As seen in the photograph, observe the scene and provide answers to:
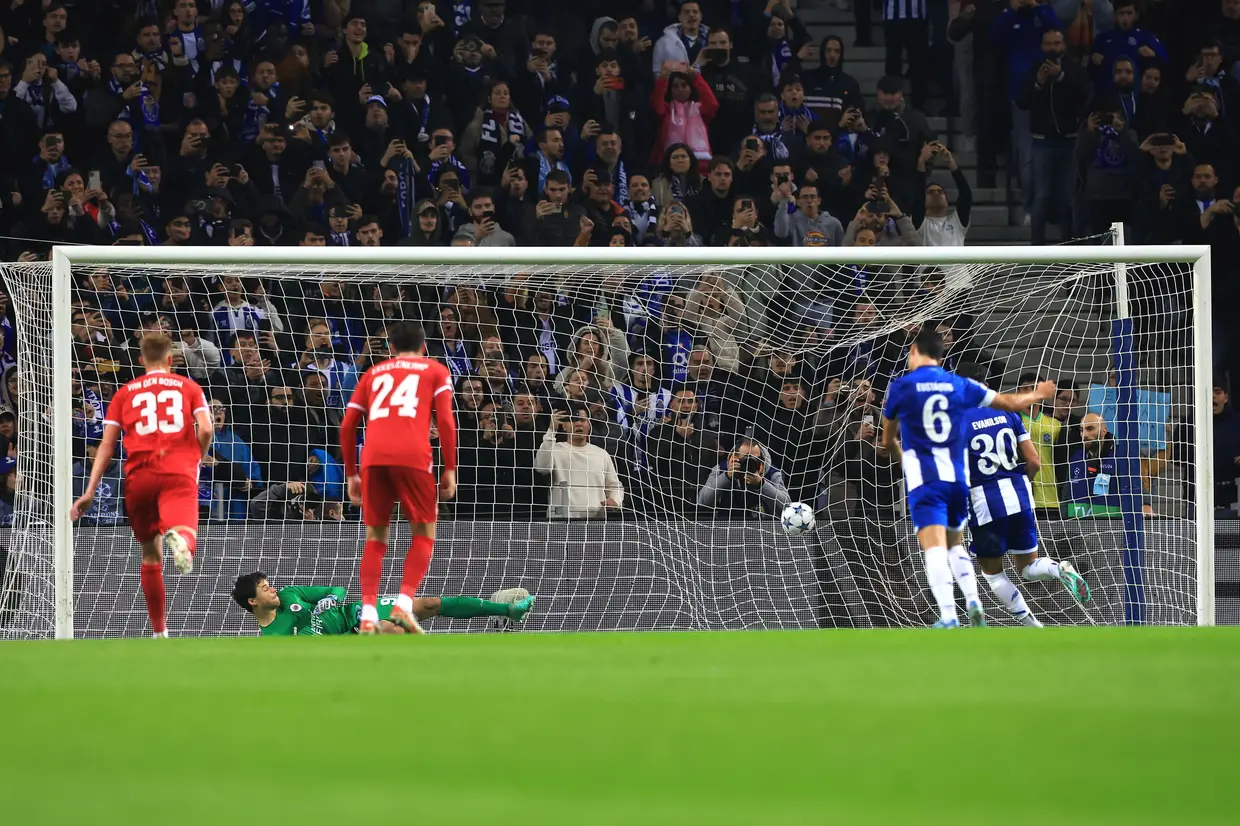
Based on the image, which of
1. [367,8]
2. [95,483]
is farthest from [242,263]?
[367,8]

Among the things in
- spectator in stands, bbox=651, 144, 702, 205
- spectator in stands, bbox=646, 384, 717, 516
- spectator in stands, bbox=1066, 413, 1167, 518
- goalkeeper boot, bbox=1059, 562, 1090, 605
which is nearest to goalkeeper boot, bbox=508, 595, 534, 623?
spectator in stands, bbox=646, 384, 717, 516

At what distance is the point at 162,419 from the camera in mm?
8812

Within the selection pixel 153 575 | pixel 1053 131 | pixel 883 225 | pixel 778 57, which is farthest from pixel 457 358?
pixel 1053 131

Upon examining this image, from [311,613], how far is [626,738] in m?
6.58

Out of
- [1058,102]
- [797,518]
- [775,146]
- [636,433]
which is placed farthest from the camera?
[1058,102]

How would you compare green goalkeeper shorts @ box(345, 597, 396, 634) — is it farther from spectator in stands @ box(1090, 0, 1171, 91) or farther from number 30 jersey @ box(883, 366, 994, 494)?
spectator in stands @ box(1090, 0, 1171, 91)

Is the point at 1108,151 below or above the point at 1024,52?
below

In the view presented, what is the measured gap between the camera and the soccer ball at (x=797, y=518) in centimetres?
1014

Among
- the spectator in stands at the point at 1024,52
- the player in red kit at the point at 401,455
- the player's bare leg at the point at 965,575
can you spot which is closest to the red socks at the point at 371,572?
the player in red kit at the point at 401,455

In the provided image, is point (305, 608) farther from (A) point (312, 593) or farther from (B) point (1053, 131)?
(B) point (1053, 131)

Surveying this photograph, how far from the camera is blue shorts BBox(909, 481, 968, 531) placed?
27.7 ft

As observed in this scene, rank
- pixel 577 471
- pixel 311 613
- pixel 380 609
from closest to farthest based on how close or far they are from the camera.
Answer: pixel 380 609 < pixel 311 613 < pixel 577 471

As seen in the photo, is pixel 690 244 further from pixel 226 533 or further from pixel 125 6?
pixel 125 6

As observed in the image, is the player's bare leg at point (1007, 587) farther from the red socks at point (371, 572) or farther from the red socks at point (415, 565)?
the red socks at point (371, 572)
